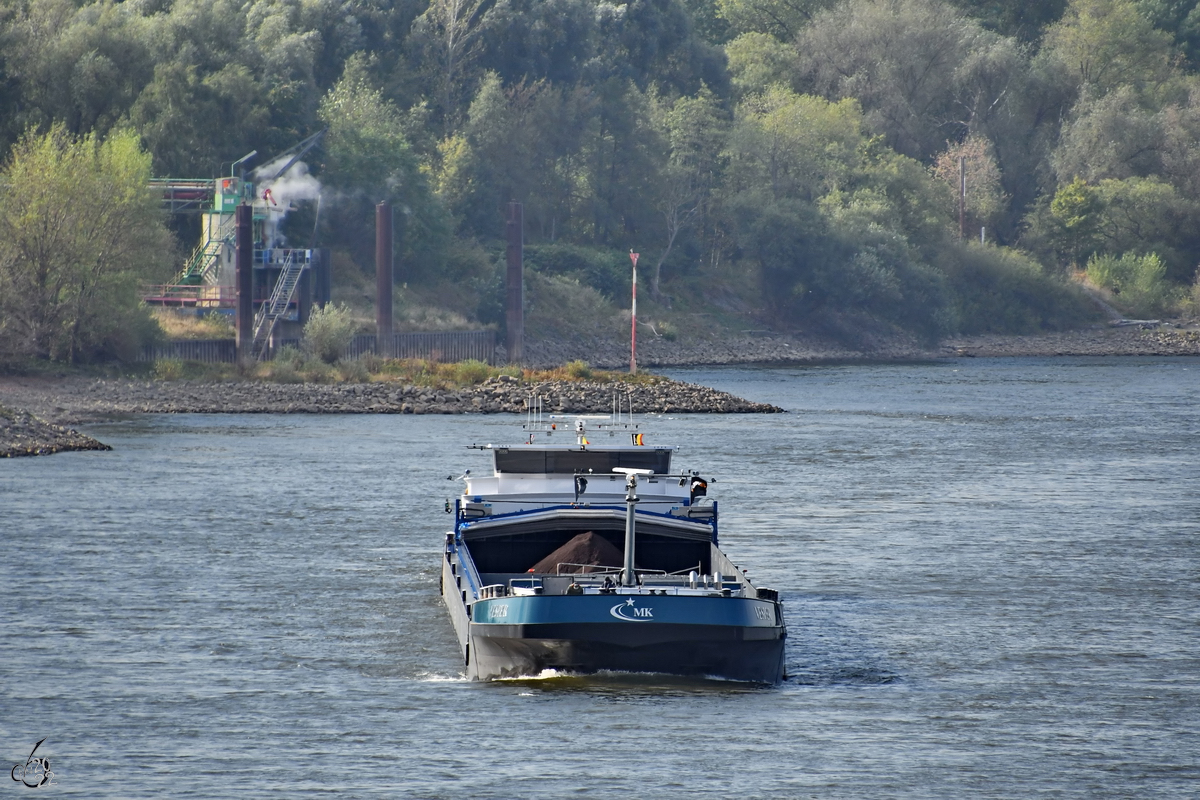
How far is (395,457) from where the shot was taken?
6162cm

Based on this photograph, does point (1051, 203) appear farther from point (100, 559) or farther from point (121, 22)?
point (100, 559)

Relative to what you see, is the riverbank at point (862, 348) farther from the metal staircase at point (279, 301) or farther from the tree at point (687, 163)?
the metal staircase at point (279, 301)

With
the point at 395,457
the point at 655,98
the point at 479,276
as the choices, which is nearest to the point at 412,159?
the point at 479,276

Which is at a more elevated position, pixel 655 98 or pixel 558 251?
pixel 655 98

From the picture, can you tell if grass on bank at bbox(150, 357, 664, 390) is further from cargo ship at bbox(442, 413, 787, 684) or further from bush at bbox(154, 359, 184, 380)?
cargo ship at bbox(442, 413, 787, 684)

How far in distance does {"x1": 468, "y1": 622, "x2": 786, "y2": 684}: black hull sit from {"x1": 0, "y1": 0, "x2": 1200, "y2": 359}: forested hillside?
61152 millimetres

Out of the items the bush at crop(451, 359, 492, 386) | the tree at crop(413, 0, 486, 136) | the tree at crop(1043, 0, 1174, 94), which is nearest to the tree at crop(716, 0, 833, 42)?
the tree at crop(1043, 0, 1174, 94)

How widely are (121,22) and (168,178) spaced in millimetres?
13326

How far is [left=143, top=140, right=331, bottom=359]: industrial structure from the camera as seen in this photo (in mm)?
95125

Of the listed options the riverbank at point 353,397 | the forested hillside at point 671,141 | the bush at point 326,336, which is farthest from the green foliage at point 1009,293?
the bush at point 326,336

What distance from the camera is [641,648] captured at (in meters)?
26.4

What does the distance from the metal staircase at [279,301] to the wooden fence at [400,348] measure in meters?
1.37

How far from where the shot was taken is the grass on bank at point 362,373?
85688mm

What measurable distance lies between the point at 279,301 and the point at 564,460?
62.5 metres
